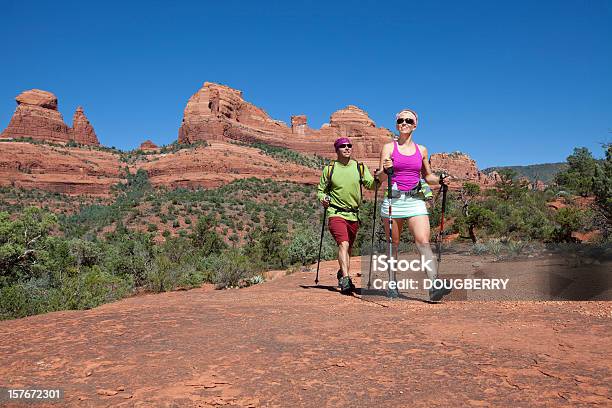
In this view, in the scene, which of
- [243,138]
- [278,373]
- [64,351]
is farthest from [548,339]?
[243,138]

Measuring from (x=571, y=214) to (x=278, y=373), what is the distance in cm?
1695

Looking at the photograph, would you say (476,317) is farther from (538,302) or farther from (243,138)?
(243,138)

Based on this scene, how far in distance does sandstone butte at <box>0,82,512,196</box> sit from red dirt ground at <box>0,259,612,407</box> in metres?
46.5

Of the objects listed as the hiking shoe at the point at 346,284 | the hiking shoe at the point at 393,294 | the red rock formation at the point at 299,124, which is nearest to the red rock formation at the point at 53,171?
the red rock formation at the point at 299,124

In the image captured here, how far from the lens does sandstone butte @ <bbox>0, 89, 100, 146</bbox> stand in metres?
76.4

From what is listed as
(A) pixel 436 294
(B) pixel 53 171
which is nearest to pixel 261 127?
(B) pixel 53 171

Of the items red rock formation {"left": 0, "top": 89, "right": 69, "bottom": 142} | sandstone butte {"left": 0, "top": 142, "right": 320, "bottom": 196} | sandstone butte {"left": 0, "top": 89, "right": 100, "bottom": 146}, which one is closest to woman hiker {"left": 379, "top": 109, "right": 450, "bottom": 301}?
sandstone butte {"left": 0, "top": 142, "right": 320, "bottom": 196}

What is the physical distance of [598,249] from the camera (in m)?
8.80

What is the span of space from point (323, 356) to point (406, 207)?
2526 millimetres

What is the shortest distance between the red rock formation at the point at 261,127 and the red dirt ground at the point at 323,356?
72.6m

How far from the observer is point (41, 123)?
78062mm

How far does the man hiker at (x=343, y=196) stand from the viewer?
5609 mm

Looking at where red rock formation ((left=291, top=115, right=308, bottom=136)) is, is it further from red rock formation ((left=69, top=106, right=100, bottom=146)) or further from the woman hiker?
the woman hiker

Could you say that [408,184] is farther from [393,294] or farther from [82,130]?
[82,130]
